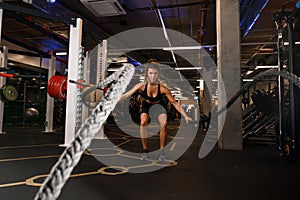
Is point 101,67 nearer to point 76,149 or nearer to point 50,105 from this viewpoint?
point 50,105

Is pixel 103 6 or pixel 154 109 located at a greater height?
pixel 103 6

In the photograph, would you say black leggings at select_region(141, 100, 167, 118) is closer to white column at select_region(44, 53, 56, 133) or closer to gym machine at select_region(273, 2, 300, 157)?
gym machine at select_region(273, 2, 300, 157)

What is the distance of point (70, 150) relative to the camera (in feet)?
1.42

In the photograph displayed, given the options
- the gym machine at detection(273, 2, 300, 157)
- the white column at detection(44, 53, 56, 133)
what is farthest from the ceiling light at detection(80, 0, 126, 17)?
the gym machine at detection(273, 2, 300, 157)

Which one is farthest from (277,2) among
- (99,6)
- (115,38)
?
(115,38)

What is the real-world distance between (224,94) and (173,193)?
9.08ft

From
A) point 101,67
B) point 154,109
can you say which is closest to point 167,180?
point 154,109

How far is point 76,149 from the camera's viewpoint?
44 cm

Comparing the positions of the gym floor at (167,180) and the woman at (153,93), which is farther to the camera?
the woman at (153,93)

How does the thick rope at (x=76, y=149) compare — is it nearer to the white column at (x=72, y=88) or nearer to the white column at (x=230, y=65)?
the white column at (x=72, y=88)

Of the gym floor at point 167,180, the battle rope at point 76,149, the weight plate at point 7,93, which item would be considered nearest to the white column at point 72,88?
the gym floor at point 167,180

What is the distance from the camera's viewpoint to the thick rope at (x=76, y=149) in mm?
390

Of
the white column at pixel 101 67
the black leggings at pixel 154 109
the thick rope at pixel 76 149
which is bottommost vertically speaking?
the thick rope at pixel 76 149

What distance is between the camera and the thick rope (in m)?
0.39
